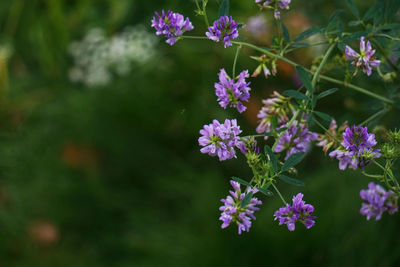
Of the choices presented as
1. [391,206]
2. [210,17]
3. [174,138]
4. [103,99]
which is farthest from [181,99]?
[391,206]

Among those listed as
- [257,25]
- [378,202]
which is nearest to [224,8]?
[378,202]

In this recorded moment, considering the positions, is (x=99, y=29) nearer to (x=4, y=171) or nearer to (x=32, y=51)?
(x=32, y=51)

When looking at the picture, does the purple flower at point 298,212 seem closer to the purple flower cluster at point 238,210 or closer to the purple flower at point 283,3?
the purple flower cluster at point 238,210

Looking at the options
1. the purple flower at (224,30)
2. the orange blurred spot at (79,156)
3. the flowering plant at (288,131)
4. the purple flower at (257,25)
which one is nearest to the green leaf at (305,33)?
the flowering plant at (288,131)

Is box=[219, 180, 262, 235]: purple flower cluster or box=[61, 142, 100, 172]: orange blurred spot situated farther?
box=[61, 142, 100, 172]: orange blurred spot

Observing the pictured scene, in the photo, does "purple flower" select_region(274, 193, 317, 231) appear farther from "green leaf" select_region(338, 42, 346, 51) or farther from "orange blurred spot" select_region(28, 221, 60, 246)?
"orange blurred spot" select_region(28, 221, 60, 246)

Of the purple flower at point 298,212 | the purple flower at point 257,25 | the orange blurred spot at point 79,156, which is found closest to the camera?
the purple flower at point 298,212

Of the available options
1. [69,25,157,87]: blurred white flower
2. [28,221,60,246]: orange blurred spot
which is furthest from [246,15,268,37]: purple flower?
[28,221,60,246]: orange blurred spot
